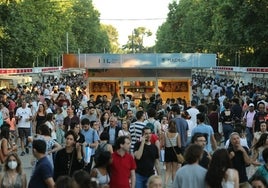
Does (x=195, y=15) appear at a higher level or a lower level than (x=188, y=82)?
higher

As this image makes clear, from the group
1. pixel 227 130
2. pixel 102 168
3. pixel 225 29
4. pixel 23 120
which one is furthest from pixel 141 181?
pixel 225 29

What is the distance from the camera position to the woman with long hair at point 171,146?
41.8 feet

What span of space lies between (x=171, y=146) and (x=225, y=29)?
4027cm

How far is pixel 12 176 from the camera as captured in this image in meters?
8.42

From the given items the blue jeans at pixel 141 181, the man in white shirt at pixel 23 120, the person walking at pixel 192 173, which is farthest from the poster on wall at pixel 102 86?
the person walking at pixel 192 173

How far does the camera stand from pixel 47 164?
26.5ft

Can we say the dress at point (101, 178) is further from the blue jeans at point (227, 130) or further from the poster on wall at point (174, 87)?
the poster on wall at point (174, 87)

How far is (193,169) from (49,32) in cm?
7008

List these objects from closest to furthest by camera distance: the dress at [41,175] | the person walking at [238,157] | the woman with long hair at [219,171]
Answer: the woman with long hair at [219,171], the dress at [41,175], the person walking at [238,157]

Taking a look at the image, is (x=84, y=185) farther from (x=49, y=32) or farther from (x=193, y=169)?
(x=49, y=32)

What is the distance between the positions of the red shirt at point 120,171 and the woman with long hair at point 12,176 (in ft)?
3.73

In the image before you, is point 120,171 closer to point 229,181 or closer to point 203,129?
point 229,181

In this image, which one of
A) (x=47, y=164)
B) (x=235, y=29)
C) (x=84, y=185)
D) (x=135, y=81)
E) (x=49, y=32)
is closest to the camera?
(x=84, y=185)

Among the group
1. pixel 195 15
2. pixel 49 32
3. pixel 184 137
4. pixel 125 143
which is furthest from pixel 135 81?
pixel 195 15
